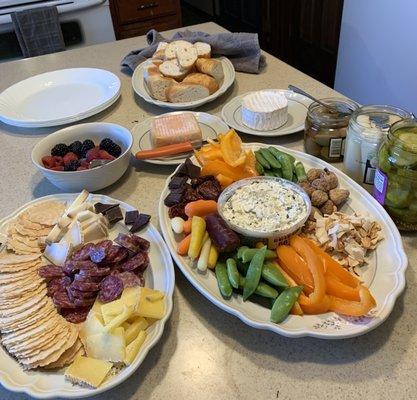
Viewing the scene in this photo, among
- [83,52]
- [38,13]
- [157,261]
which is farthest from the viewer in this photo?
[38,13]

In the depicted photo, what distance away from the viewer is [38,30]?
2541mm

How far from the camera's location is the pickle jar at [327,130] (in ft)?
3.82

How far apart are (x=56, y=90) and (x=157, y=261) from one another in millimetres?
1128

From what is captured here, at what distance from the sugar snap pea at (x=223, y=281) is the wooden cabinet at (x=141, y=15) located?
329 centimetres

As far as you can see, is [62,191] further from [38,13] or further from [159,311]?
[38,13]

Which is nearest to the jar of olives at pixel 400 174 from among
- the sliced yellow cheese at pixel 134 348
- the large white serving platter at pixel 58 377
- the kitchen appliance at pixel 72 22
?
the large white serving platter at pixel 58 377

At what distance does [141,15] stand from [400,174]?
3.33 m

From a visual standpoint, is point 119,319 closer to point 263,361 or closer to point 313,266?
point 263,361

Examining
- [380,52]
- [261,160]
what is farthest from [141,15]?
[261,160]

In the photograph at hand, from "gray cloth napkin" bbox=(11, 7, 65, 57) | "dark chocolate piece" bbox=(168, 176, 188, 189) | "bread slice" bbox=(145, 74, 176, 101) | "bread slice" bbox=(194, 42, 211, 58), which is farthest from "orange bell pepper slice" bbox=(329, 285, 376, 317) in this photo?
"gray cloth napkin" bbox=(11, 7, 65, 57)

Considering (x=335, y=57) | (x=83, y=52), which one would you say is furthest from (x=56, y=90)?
(x=335, y=57)

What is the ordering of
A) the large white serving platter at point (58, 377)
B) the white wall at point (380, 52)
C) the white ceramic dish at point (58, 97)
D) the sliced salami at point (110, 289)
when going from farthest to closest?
the white wall at point (380, 52), the white ceramic dish at point (58, 97), the sliced salami at point (110, 289), the large white serving platter at point (58, 377)

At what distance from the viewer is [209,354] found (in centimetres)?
79

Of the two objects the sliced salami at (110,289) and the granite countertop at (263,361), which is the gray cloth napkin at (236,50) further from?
the sliced salami at (110,289)
